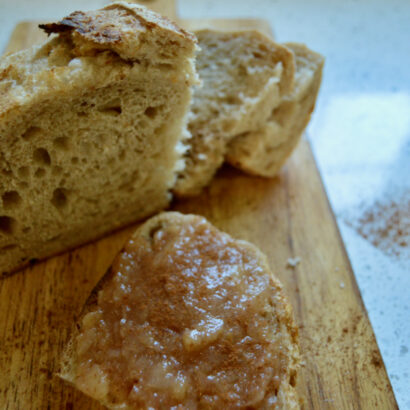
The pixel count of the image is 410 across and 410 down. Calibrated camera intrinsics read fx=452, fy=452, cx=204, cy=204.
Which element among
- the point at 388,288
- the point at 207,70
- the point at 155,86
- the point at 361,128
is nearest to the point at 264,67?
the point at 207,70

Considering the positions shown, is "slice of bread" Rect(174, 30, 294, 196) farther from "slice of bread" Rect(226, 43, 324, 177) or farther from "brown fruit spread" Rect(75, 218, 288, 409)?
"brown fruit spread" Rect(75, 218, 288, 409)

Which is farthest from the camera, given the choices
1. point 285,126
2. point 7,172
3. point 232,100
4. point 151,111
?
point 285,126

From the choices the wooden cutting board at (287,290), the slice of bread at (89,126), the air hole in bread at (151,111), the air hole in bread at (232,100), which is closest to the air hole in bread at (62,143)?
the slice of bread at (89,126)

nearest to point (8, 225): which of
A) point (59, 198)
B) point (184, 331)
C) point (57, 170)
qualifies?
point (59, 198)

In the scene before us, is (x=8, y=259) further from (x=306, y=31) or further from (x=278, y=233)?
(x=306, y=31)

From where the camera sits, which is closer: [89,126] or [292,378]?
[292,378]

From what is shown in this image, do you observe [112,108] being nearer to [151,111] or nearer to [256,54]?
[151,111]
